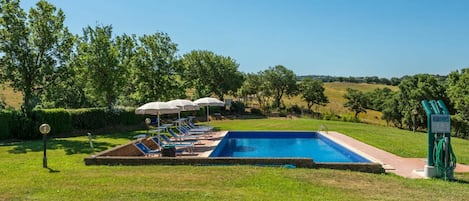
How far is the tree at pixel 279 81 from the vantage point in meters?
50.2

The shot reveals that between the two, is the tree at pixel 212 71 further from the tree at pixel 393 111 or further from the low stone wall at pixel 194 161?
the low stone wall at pixel 194 161

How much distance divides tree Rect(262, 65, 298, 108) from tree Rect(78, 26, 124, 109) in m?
29.5

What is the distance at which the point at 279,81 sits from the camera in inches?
1976

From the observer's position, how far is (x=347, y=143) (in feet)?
53.4

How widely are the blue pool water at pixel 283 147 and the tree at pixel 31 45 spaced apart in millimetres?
12032

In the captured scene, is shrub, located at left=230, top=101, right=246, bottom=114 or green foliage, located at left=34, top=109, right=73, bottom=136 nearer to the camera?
green foliage, located at left=34, top=109, right=73, bottom=136

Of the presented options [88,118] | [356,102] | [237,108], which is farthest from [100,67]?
[356,102]

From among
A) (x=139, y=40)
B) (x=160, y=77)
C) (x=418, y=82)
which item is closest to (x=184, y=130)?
(x=160, y=77)

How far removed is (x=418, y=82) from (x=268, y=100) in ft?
68.0

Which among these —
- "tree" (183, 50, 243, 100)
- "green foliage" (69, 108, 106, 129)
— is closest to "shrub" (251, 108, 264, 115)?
"tree" (183, 50, 243, 100)

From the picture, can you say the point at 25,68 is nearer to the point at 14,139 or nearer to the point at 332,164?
the point at 14,139

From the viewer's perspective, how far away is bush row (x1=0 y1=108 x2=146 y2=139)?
59.2 ft

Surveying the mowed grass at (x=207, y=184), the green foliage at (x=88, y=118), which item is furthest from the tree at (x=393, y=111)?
the mowed grass at (x=207, y=184)

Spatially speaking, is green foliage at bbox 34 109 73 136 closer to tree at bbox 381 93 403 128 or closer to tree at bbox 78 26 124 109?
tree at bbox 78 26 124 109
